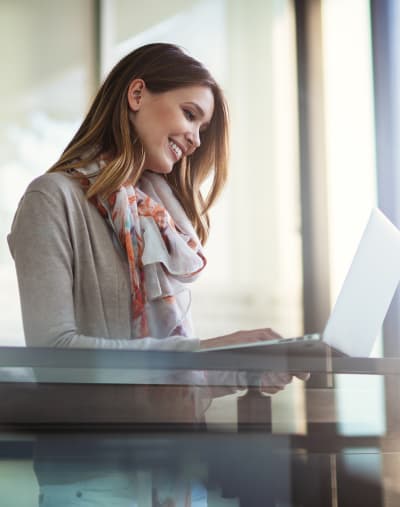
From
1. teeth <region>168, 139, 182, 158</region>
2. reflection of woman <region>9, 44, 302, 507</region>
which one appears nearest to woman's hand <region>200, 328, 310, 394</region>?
reflection of woman <region>9, 44, 302, 507</region>

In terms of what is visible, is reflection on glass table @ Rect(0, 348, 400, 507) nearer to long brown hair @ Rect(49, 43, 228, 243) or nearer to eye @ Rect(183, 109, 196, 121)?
long brown hair @ Rect(49, 43, 228, 243)

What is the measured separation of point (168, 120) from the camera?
3.71ft

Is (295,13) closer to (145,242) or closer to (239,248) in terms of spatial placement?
(239,248)

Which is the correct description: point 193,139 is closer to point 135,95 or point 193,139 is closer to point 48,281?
point 135,95

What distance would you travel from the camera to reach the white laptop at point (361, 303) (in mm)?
665

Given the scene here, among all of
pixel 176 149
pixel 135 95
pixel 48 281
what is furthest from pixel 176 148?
pixel 48 281

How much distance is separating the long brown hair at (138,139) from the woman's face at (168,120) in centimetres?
1

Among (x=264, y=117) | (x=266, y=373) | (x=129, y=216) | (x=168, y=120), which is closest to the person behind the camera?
(x=266, y=373)

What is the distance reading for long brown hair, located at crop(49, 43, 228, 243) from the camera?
105 cm

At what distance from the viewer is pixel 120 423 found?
676mm

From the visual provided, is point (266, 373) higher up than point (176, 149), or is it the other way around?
point (176, 149)

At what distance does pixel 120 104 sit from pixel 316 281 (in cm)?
141

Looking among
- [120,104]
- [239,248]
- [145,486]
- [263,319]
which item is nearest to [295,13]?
[239,248]

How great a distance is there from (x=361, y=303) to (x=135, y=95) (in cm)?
53
